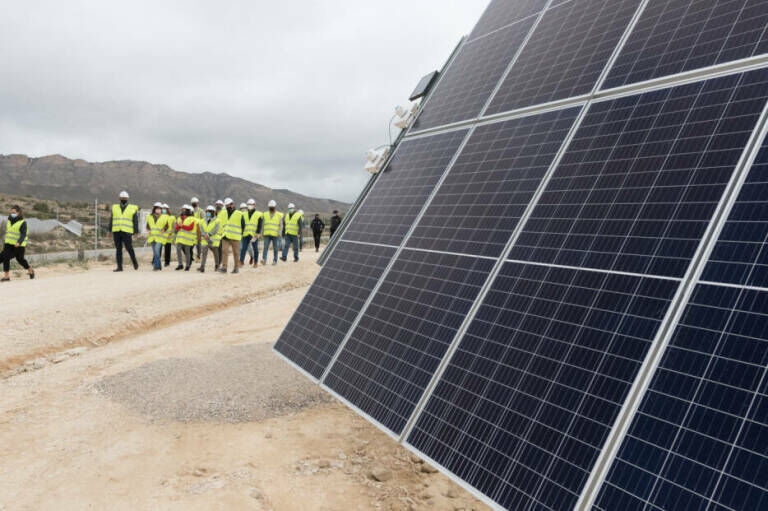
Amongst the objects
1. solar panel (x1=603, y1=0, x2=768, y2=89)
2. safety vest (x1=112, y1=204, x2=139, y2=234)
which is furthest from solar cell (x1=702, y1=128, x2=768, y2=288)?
safety vest (x1=112, y1=204, x2=139, y2=234)

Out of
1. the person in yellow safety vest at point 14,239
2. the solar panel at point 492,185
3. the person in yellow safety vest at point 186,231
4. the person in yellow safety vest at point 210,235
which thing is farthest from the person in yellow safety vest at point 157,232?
the solar panel at point 492,185

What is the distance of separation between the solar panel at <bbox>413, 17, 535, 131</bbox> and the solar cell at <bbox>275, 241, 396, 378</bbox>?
2.30 m

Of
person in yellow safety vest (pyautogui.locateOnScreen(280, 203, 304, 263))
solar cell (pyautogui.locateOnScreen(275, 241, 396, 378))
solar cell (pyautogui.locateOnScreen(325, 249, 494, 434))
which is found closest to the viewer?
solar cell (pyautogui.locateOnScreen(325, 249, 494, 434))

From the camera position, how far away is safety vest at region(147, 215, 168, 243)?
17.7 meters

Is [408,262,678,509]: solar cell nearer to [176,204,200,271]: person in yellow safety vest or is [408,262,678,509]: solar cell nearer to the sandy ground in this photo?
the sandy ground

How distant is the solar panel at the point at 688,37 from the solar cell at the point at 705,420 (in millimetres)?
2269

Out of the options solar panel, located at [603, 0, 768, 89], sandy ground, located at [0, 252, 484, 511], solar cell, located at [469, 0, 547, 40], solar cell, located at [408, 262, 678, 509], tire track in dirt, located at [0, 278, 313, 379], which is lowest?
sandy ground, located at [0, 252, 484, 511]

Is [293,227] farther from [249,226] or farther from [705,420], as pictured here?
[705,420]

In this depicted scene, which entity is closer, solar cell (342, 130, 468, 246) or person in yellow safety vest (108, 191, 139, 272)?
solar cell (342, 130, 468, 246)

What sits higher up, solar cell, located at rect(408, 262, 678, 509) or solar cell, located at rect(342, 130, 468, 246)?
solar cell, located at rect(342, 130, 468, 246)

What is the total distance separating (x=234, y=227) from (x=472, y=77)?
1177 centimetres

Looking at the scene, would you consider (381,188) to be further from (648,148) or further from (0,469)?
(0,469)

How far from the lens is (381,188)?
23.3 feet

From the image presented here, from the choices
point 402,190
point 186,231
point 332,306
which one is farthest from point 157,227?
point 332,306
